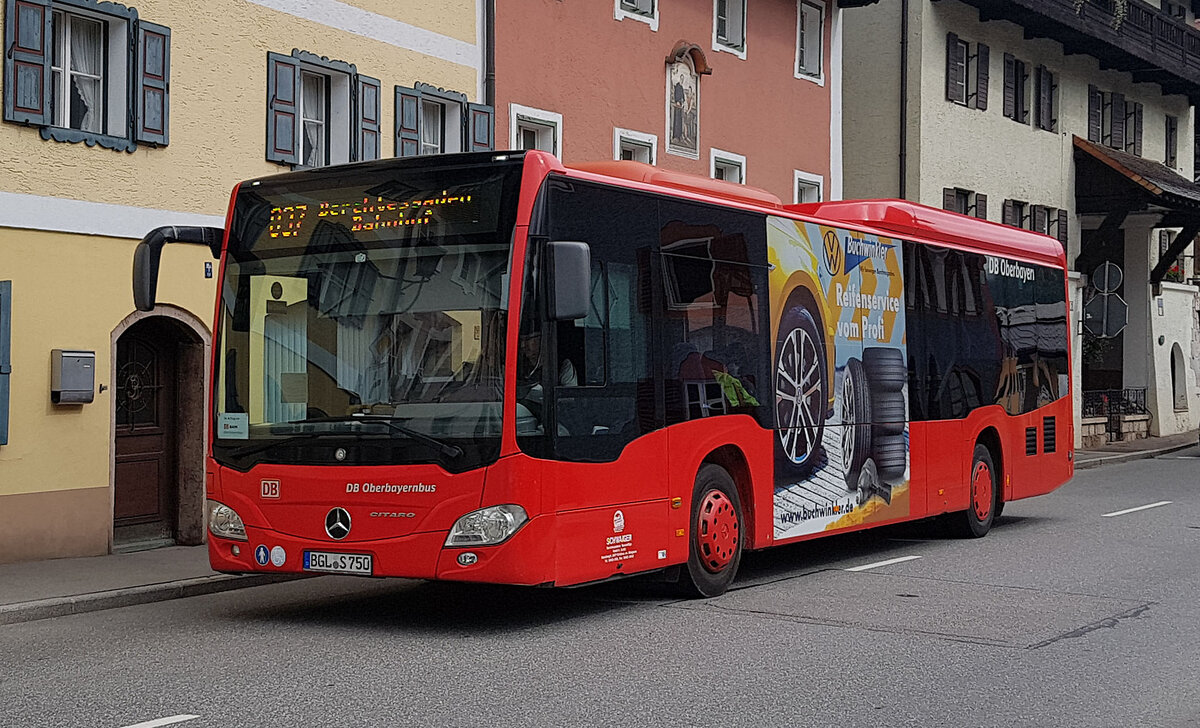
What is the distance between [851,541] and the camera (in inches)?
630

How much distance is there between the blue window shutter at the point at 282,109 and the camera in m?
15.7

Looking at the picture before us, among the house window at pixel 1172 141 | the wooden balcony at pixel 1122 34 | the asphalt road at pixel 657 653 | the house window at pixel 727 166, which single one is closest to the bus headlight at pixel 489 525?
the asphalt road at pixel 657 653

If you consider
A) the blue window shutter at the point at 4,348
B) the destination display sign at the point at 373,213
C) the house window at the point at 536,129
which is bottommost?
the blue window shutter at the point at 4,348

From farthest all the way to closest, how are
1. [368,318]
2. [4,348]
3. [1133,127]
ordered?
[1133,127] < [4,348] < [368,318]

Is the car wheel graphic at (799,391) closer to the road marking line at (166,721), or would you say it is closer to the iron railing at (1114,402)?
the road marking line at (166,721)

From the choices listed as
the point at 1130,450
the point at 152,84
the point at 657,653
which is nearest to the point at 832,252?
the point at 657,653

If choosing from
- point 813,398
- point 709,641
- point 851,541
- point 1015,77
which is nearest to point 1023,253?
point 851,541

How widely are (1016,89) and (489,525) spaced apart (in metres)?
27.2

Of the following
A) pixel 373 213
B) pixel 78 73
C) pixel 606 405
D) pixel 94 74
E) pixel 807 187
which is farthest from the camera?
pixel 807 187

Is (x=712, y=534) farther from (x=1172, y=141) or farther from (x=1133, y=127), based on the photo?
(x=1172, y=141)

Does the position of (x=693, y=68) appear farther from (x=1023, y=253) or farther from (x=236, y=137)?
(x=236, y=137)

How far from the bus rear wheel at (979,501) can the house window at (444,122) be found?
6765mm

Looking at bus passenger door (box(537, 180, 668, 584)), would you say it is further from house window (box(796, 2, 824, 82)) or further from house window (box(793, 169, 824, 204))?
house window (box(796, 2, 824, 82))

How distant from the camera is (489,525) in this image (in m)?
9.30
